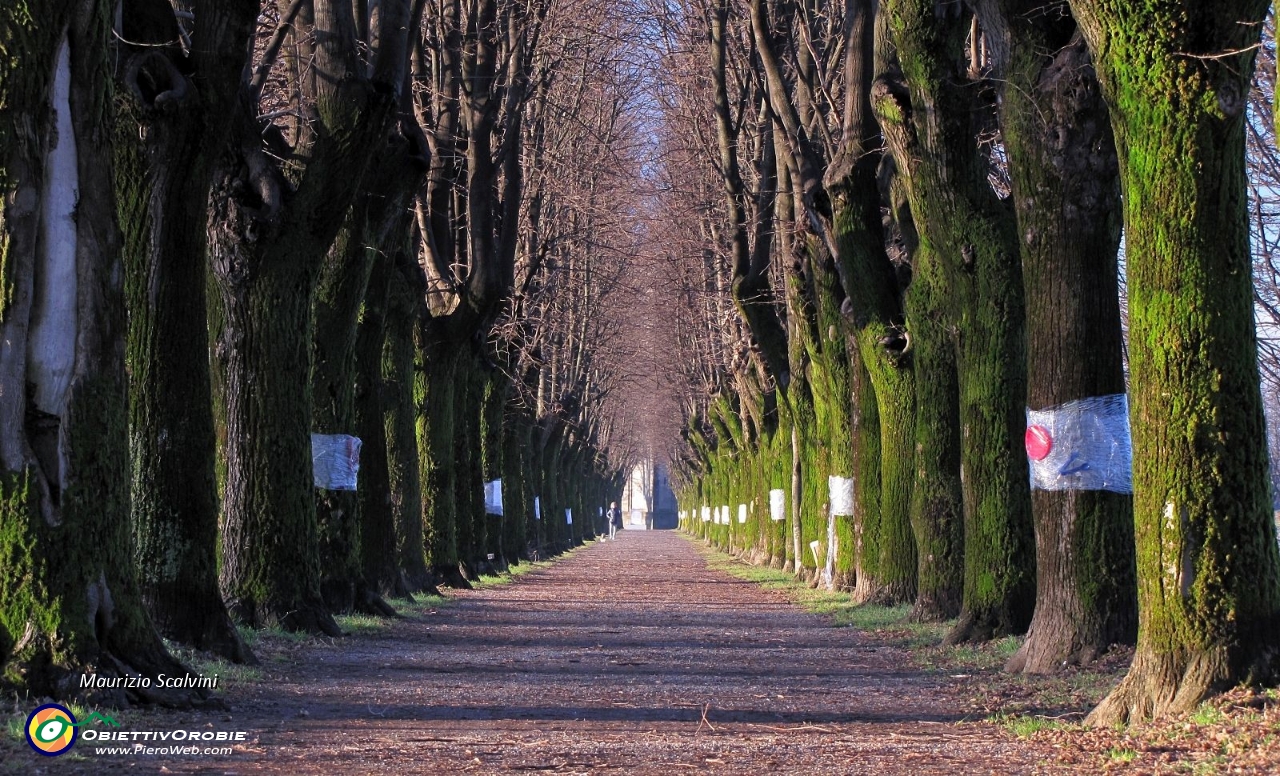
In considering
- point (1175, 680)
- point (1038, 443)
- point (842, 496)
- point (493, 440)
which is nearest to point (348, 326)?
point (1038, 443)

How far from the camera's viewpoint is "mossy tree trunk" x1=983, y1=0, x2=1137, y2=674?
10.7 m

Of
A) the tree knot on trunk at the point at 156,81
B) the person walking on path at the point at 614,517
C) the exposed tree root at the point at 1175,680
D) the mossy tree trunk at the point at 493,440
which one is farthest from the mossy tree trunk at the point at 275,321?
the person walking on path at the point at 614,517

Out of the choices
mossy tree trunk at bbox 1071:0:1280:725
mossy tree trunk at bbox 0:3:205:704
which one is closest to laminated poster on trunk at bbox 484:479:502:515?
mossy tree trunk at bbox 0:3:205:704

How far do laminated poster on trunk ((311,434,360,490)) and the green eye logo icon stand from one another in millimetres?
8868

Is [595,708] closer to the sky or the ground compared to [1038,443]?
closer to the ground

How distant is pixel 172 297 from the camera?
36.4 feet

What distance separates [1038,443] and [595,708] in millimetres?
3675

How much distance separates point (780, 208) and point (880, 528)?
6.89m

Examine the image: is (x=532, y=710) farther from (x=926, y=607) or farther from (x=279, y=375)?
(x=926, y=607)

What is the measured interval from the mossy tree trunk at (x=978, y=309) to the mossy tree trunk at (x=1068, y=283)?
6.26ft

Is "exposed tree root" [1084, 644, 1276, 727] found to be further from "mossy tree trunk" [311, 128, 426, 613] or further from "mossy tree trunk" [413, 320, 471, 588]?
"mossy tree trunk" [413, 320, 471, 588]

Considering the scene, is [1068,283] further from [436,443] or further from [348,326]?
[436,443]

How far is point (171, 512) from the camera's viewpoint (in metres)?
11.3

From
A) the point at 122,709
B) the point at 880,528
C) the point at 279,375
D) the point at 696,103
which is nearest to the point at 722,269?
the point at 696,103
